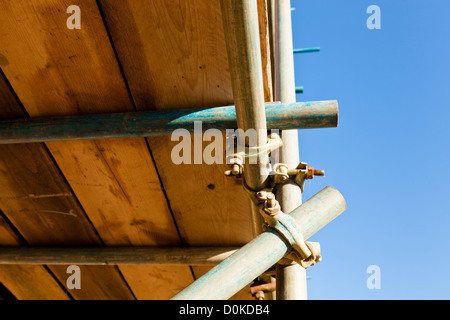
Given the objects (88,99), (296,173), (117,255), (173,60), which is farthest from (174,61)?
(117,255)

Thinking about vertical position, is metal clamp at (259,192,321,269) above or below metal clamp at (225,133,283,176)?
A: below

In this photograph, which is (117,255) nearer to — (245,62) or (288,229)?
(288,229)

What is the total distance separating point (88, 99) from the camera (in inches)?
81.2

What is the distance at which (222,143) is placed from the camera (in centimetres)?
212

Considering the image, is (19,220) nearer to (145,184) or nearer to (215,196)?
(145,184)

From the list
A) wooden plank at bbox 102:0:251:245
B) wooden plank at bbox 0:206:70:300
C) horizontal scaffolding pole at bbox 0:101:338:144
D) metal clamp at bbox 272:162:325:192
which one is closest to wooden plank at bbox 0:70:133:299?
wooden plank at bbox 0:206:70:300

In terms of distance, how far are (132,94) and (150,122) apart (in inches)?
8.1

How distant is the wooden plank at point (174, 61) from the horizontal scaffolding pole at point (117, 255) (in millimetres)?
518

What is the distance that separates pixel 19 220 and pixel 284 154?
1856 millimetres

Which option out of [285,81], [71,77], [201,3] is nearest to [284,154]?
[285,81]

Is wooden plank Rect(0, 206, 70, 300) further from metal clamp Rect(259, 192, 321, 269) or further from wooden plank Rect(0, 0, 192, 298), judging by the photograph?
metal clamp Rect(259, 192, 321, 269)

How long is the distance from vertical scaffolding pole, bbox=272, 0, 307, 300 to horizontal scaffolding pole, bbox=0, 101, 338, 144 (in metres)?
0.36

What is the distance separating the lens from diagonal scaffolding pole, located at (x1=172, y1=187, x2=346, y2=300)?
136 cm

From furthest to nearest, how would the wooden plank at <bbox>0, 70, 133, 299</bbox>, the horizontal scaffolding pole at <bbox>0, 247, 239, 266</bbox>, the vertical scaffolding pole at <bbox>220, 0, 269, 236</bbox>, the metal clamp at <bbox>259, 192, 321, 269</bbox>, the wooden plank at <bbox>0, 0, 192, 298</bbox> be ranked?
the horizontal scaffolding pole at <bbox>0, 247, 239, 266</bbox> → the wooden plank at <bbox>0, 70, 133, 299</bbox> → the wooden plank at <bbox>0, 0, 192, 298</bbox> → the metal clamp at <bbox>259, 192, 321, 269</bbox> → the vertical scaffolding pole at <bbox>220, 0, 269, 236</bbox>
